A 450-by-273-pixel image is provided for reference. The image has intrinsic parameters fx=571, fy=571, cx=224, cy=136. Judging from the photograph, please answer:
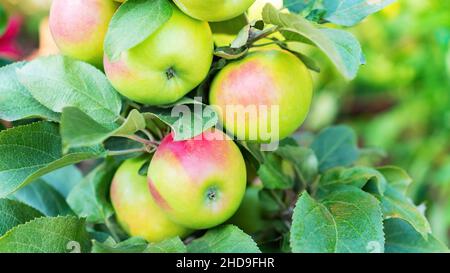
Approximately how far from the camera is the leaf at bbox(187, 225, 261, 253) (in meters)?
0.53

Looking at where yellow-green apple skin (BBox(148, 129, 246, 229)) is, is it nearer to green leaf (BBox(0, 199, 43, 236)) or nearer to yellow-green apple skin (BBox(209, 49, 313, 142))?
yellow-green apple skin (BBox(209, 49, 313, 142))

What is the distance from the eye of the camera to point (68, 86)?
545 mm

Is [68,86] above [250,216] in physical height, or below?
above

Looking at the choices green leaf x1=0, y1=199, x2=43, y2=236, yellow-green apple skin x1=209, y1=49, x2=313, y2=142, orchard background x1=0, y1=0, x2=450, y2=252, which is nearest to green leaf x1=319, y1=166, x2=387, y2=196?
orchard background x1=0, y1=0, x2=450, y2=252

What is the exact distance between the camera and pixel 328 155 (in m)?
0.79

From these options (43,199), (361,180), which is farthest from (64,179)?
(361,180)

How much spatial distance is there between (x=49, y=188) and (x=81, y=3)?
0.28 m

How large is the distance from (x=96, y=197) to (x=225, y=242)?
180 millimetres

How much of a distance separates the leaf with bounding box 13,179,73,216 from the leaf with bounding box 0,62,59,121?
18 cm

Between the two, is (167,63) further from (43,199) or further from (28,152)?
(43,199)

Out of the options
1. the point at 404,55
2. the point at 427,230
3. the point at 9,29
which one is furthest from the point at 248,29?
the point at 404,55

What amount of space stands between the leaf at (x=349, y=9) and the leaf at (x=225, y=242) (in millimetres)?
230

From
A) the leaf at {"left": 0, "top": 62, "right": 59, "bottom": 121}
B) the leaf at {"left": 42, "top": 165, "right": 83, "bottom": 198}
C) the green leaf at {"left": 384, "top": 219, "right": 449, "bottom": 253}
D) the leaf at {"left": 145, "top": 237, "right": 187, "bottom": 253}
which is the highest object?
the leaf at {"left": 0, "top": 62, "right": 59, "bottom": 121}
